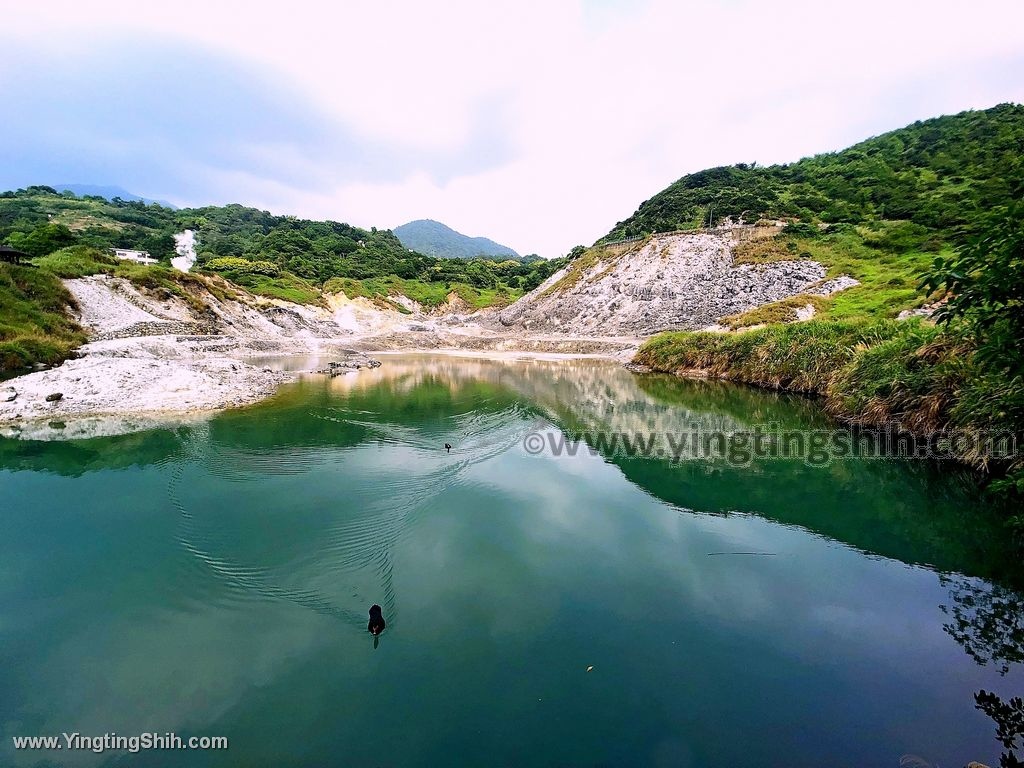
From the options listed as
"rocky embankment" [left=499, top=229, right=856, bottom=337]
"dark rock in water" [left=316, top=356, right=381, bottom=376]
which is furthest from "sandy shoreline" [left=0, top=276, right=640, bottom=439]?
"rocky embankment" [left=499, top=229, right=856, bottom=337]

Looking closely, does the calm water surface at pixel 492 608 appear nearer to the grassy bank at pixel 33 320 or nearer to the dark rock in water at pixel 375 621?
the dark rock in water at pixel 375 621

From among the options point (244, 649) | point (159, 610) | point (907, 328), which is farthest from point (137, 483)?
point (907, 328)

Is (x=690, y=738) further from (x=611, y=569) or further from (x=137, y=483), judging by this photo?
(x=137, y=483)

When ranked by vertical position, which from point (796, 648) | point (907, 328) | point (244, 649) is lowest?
point (796, 648)

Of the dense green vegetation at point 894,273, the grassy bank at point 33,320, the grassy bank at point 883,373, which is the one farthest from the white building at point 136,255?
the grassy bank at point 883,373

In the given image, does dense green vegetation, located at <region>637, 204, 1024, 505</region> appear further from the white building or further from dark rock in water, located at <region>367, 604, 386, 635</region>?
the white building
